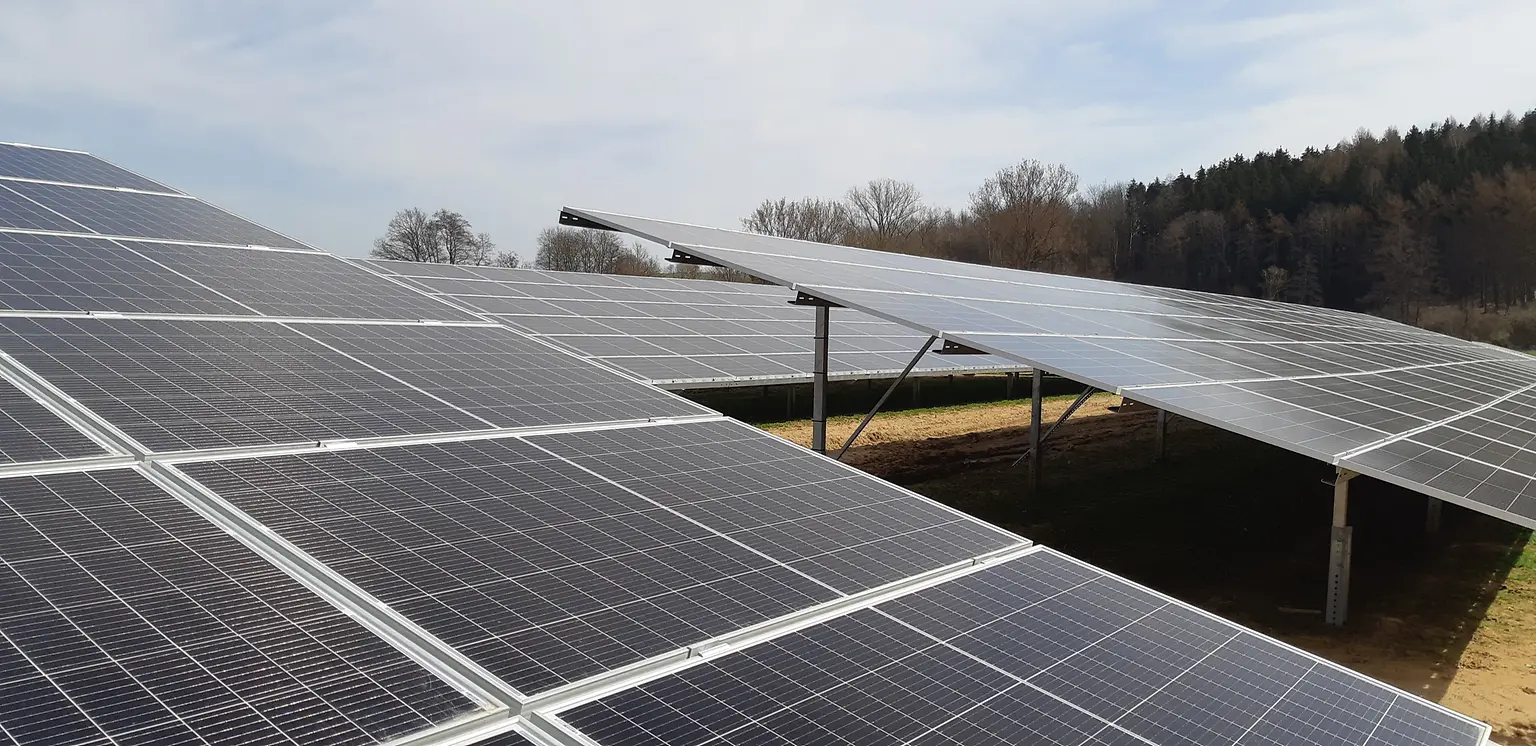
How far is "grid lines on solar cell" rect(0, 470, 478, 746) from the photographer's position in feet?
13.9

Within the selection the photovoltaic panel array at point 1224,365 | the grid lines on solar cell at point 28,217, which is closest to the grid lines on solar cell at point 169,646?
the grid lines on solar cell at point 28,217

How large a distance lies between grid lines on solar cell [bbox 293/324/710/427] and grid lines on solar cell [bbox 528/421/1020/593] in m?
0.74

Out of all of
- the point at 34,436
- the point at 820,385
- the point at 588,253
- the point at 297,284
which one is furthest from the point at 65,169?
the point at 588,253

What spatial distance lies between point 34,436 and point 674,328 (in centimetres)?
2450

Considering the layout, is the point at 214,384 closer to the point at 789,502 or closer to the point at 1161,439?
the point at 789,502

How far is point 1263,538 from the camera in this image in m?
20.2

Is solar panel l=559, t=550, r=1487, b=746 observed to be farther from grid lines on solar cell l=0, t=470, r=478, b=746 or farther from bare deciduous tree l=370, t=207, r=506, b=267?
bare deciduous tree l=370, t=207, r=506, b=267

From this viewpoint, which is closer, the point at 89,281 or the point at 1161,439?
the point at 89,281

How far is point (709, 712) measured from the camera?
202 inches

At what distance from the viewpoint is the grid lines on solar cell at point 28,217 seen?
13284mm

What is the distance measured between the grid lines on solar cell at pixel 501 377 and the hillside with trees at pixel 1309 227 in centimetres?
8567

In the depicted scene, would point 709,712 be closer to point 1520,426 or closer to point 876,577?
point 876,577

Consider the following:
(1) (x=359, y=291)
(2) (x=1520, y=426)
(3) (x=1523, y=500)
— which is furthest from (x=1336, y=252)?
(1) (x=359, y=291)

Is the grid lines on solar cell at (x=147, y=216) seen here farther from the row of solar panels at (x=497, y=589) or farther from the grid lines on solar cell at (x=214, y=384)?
the grid lines on solar cell at (x=214, y=384)
